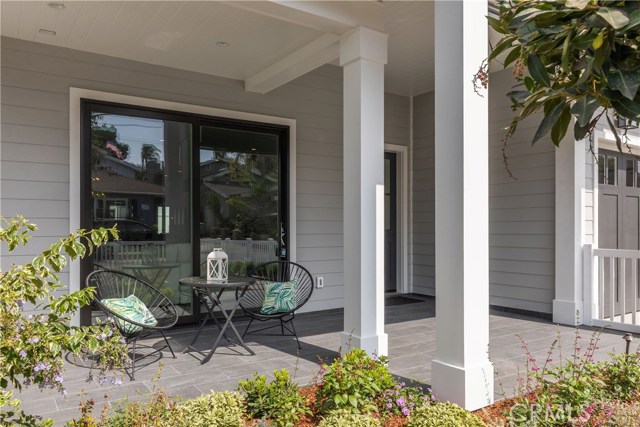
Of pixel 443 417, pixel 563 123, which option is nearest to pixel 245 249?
pixel 443 417

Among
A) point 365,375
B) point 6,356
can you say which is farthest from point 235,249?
point 6,356

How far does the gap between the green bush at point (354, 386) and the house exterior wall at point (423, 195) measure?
4108 millimetres

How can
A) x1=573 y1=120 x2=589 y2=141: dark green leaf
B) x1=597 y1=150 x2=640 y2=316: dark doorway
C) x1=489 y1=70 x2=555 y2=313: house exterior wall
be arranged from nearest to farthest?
x1=573 y1=120 x2=589 y2=141: dark green leaf
x1=489 y1=70 x2=555 y2=313: house exterior wall
x1=597 y1=150 x2=640 y2=316: dark doorway

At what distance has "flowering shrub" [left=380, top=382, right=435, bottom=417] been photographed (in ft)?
7.97

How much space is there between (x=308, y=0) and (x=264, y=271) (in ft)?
9.78

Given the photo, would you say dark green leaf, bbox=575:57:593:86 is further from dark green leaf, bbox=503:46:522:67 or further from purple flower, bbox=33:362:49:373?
purple flower, bbox=33:362:49:373

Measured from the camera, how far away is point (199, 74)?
490cm

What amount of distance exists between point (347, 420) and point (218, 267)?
2.09 metres

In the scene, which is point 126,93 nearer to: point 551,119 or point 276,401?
point 276,401

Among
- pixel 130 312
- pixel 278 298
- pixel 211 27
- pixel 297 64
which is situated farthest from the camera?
pixel 297 64

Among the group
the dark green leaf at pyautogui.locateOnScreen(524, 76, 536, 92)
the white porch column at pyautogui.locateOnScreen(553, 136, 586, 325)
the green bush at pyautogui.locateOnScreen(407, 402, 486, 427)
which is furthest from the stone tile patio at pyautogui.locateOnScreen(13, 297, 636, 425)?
the dark green leaf at pyautogui.locateOnScreen(524, 76, 536, 92)

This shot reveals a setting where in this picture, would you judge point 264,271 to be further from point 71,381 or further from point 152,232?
point 71,381

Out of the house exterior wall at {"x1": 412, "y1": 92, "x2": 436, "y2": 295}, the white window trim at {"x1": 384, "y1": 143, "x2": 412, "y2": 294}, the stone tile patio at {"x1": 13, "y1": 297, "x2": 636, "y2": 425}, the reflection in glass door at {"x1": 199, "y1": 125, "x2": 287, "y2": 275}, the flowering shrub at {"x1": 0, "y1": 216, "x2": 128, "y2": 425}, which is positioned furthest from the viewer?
the white window trim at {"x1": 384, "y1": 143, "x2": 412, "y2": 294}

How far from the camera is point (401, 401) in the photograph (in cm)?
244
